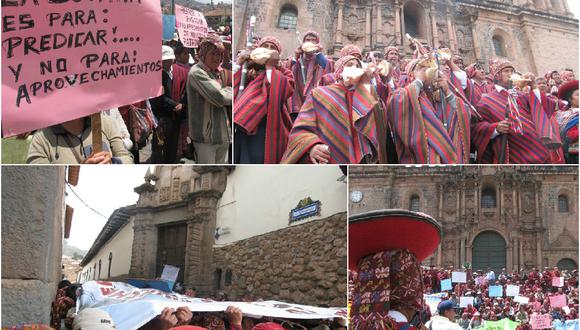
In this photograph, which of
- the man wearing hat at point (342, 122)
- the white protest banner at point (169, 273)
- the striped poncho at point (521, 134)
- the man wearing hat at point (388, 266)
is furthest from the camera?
the striped poncho at point (521, 134)

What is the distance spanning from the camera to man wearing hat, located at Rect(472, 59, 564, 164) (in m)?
5.45

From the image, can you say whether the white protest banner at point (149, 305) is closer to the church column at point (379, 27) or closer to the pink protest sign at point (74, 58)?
the pink protest sign at point (74, 58)

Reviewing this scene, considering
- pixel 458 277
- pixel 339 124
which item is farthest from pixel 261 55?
pixel 458 277

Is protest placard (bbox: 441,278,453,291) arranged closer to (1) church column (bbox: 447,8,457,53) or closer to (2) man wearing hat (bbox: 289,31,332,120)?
(2) man wearing hat (bbox: 289,31,332,120)

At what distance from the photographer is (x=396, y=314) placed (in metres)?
3.93

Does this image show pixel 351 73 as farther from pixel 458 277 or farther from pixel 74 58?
pixel 74 58

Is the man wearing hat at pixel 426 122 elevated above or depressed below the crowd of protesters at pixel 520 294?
above

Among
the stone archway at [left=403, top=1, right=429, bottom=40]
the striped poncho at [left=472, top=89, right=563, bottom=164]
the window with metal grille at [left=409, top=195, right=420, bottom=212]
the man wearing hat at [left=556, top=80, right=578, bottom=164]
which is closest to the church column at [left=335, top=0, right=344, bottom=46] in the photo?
the stone archway at [left=403, top=1, right=429, bottom=40]

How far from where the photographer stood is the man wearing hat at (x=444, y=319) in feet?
14.4

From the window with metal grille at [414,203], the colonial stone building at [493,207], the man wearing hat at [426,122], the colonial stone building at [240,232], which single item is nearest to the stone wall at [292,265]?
the colonial stone building at [240,232]

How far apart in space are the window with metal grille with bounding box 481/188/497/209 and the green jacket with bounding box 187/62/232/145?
2.07 metres

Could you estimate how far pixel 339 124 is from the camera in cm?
471

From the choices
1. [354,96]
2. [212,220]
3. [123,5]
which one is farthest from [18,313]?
[354,96]

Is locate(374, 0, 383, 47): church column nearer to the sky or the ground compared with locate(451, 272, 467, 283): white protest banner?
nearer to the sky
